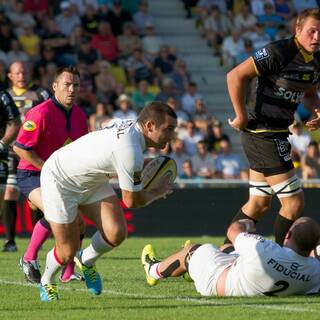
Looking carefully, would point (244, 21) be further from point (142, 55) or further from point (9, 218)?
point (9, 218)

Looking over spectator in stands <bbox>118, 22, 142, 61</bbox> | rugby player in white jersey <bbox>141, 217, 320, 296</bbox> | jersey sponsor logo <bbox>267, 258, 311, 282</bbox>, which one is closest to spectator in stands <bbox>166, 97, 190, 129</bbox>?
spectator in stands <bbox>118, 22, 142, 61</bbox>

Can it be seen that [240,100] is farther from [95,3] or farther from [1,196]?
[95,3]

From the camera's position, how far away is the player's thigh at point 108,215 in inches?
368

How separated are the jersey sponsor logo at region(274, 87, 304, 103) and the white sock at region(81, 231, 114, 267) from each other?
2.39 meters

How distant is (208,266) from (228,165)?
452 inches

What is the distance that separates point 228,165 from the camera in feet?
68.4

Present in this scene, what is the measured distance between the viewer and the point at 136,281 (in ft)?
36.4

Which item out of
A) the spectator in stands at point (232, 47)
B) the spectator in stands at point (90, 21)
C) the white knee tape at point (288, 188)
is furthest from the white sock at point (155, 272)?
the spectator in stands at point (232, 47)

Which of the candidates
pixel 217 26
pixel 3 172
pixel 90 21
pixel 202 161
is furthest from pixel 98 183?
pixel 217 26

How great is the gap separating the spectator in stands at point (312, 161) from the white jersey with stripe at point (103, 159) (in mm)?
12032

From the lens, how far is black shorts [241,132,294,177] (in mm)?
10891

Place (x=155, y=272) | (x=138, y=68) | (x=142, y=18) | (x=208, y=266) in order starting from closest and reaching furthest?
(x=208, y=266) < (x=155, y=272) < (x=138, y=68) < (x=142, y=18)

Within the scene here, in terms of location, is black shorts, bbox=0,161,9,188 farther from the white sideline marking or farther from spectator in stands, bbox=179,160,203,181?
spectator in stands, bbox=179,160,203,181

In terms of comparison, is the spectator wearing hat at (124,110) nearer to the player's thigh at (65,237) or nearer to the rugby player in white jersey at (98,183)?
the rugby player in white jersey at (98,183)
